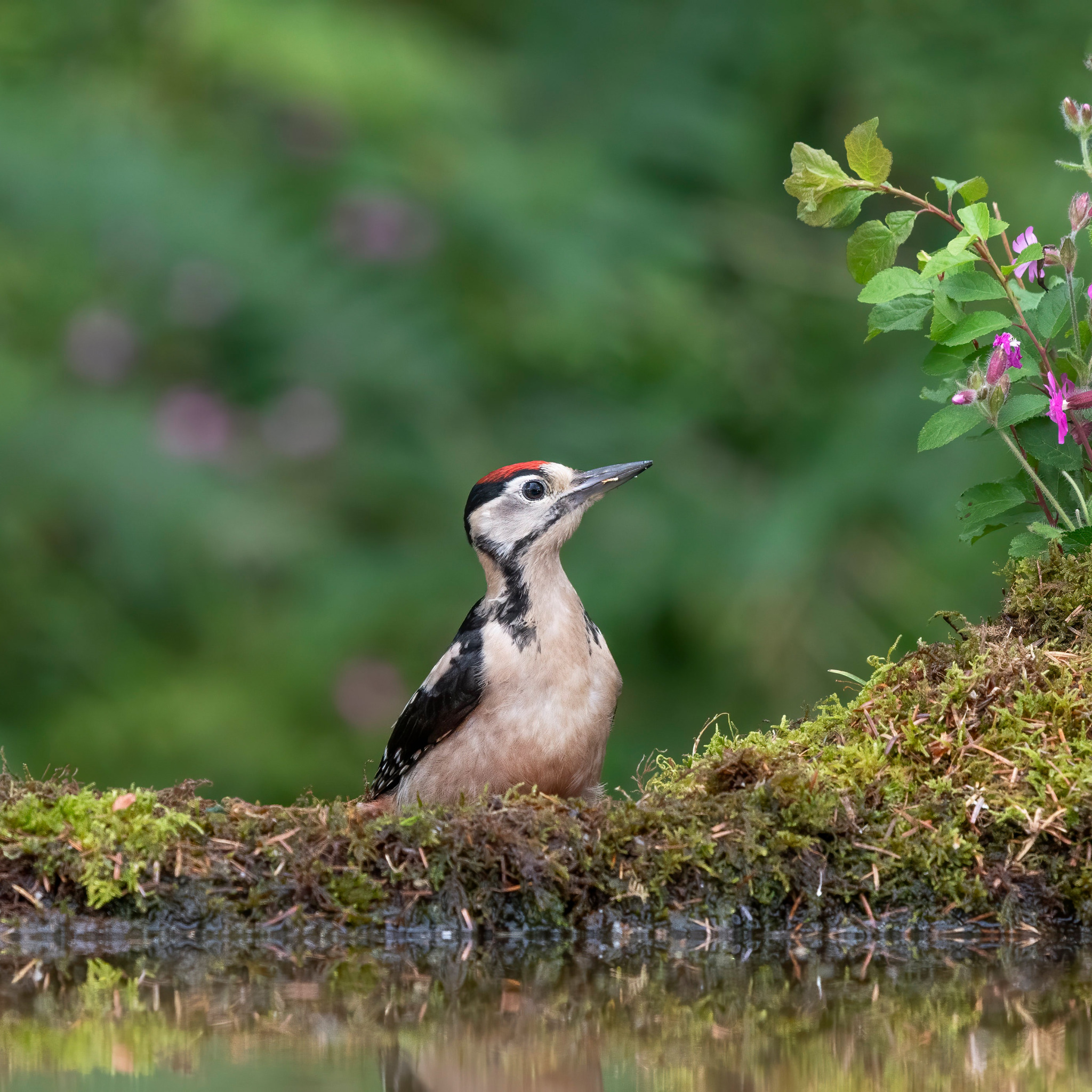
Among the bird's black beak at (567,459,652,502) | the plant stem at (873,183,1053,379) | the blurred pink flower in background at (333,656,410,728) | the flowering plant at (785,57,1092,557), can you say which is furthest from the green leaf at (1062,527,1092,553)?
the blurred pink flower in background at (333,656,410,728)

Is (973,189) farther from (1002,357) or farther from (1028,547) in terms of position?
(1028,547)

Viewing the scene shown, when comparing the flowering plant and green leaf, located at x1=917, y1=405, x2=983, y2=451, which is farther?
green leaf, located at x1=917, y1=405, x2=983, y2=451

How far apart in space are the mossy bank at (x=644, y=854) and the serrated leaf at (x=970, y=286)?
1.22 metres

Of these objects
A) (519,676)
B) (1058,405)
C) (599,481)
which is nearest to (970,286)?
(1058,405)

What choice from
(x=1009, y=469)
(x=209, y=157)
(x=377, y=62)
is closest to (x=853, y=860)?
(x=1009, y=469)

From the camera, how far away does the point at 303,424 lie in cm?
891

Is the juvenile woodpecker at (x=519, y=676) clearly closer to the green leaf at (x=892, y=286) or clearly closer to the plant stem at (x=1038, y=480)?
the green leaf at (x=892, y=286)

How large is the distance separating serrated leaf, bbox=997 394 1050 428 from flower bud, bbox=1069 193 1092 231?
50 centimetres

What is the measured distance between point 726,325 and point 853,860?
6.44 meters

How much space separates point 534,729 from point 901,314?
5.73 feet

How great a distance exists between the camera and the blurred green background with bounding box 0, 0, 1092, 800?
27.9ft

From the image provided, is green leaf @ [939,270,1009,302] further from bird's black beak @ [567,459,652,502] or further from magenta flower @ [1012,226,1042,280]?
bird's black beak @ [567,459,652,502]

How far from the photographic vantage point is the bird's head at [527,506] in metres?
5.07

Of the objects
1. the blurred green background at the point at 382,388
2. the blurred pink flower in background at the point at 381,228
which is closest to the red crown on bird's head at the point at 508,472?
the blurred green background at the point at 382,388
